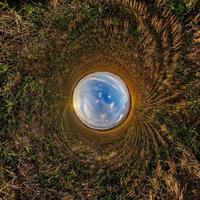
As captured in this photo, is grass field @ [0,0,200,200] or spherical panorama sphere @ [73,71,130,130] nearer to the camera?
spherical panorama sphere @ [73,71,130,130]

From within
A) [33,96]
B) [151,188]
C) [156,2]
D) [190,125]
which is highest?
→ [156,2]

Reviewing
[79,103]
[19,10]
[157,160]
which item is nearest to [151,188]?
[157,160]

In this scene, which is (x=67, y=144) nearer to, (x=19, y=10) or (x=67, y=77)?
(x=67, y=77)

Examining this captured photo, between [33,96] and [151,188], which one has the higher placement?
[33,96]

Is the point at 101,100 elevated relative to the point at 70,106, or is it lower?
lower
